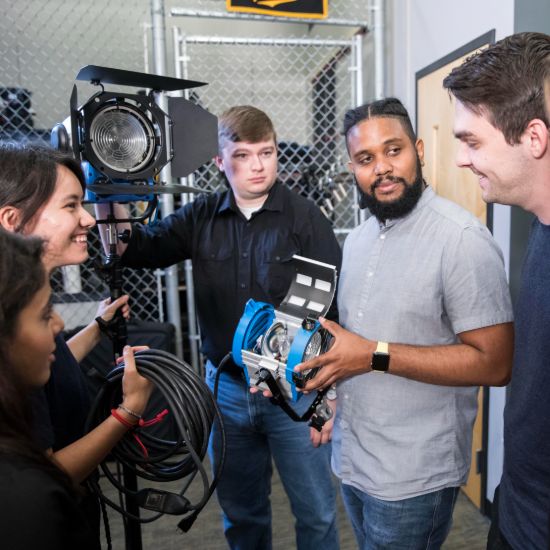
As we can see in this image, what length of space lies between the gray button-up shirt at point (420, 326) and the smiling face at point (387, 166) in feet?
0.13

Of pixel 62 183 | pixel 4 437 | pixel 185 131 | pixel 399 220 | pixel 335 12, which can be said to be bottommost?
pixel 4 437

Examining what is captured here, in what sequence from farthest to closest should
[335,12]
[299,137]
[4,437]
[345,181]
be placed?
[299,137] < [335,12] < [345,181] < [4,437]

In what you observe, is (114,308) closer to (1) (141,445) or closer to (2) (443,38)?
(1) (141,445)

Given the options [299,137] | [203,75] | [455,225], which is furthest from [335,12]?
[455,225]

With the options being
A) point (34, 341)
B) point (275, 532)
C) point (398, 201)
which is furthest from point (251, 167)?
point (275, 532)

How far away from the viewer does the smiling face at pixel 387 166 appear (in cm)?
121

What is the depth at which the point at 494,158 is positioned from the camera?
91cm

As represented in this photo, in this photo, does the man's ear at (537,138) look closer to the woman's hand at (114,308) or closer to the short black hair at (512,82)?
the short black hair at (512,82)

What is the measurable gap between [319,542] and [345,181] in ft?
6.74

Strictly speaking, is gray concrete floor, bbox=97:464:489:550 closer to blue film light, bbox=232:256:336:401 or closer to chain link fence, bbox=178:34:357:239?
blue film light, bbox=232:256:336:401

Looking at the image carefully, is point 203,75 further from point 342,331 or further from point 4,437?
point 4,437

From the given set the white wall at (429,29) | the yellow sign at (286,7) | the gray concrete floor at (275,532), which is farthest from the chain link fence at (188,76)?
the gray concrete floor at (275,532)

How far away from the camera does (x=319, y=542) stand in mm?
1607

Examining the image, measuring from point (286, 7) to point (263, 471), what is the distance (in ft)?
7.77
